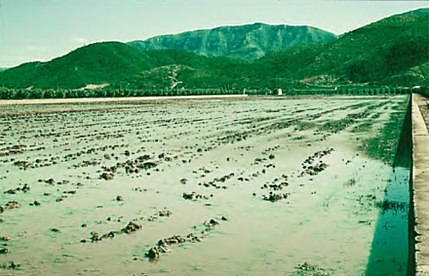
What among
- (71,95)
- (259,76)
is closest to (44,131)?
(71,95)

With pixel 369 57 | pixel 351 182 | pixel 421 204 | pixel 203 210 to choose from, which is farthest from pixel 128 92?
pixel 421 204

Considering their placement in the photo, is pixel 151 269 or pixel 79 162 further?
pixel 79 162

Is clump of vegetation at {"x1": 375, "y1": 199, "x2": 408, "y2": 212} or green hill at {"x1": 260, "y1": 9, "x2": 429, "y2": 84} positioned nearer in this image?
clump of vegetation at {"x1": 375, "y1": 199, "x2": 408, "y2": 212}

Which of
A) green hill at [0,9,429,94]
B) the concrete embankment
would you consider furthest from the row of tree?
the concrete embankment

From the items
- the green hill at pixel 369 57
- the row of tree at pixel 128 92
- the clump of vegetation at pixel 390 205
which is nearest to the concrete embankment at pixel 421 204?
the clump of vegetation at pixel 390 205

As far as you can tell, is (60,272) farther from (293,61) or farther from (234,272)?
(293,61)

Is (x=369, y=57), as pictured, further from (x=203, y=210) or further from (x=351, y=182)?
(x=203, y=210)

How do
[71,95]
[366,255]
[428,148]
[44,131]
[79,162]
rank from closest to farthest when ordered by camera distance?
[366,255]
[428,148]
[79,162]
[44,131]
[71,95]

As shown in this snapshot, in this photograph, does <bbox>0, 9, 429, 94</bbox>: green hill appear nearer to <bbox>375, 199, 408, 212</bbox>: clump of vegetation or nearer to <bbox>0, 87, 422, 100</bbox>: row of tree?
<bbox>0, 87, 422, 100</bbox>: row of tree

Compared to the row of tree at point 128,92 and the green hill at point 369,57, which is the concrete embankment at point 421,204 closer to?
the row of tree at point 128,92
